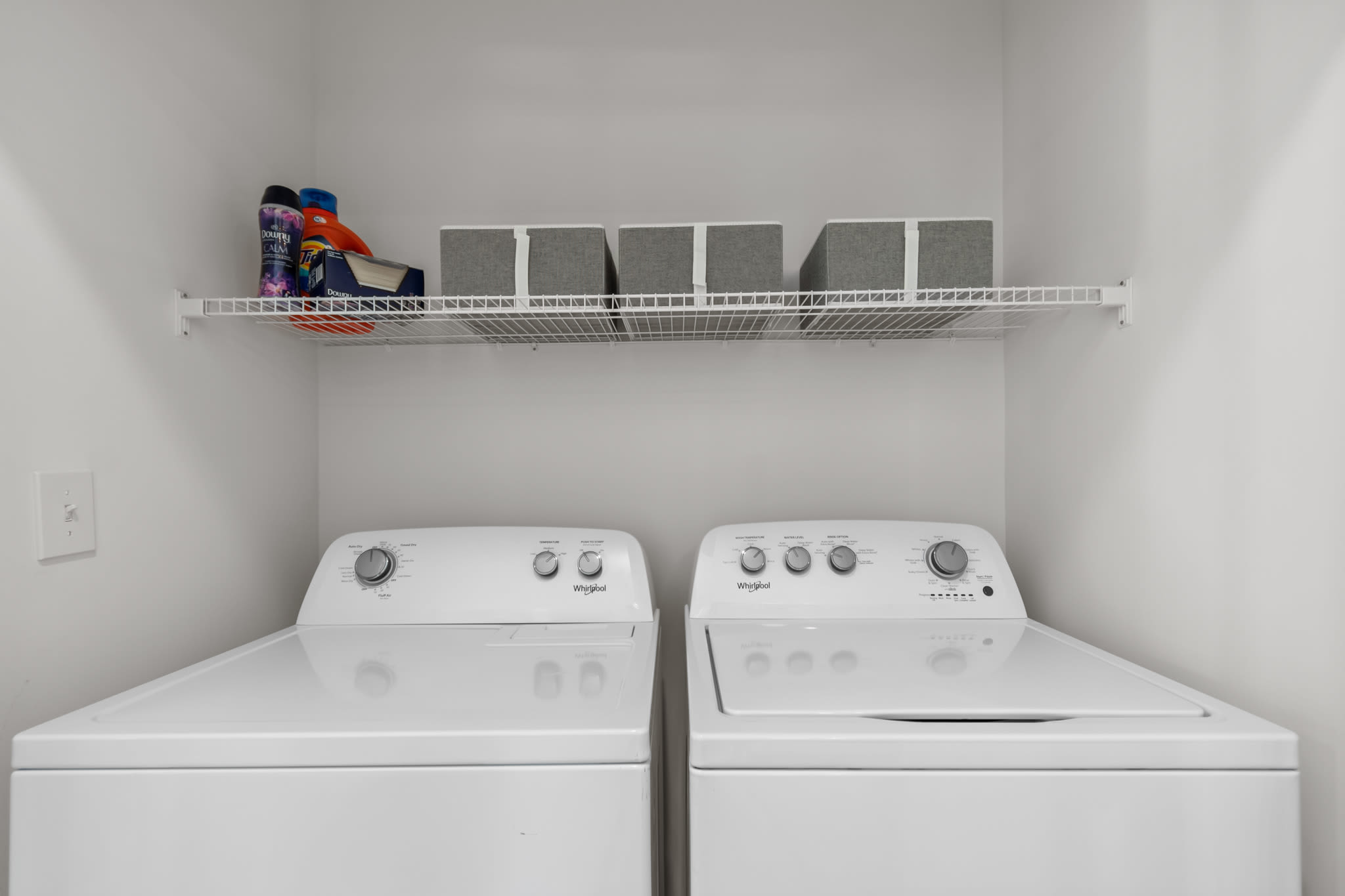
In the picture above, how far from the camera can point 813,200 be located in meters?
1.62

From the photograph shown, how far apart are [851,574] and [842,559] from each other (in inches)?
1.3

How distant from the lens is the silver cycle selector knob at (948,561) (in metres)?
1.31

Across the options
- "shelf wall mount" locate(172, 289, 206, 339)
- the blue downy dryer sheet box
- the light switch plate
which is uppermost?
the blue downy dryer sheet box

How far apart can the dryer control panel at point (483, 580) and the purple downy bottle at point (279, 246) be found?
49cm

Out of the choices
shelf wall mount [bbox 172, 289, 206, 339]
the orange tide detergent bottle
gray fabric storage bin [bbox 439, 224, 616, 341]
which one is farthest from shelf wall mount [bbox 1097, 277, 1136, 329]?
shelf wall mount [bbox 172, 289, 206, 339]


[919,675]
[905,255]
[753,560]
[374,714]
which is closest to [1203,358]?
[905,255]

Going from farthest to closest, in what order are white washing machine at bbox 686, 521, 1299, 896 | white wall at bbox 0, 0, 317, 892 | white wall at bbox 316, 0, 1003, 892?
white wall at bbox 316, 0, 1003, 892, white wall at bbox 0, 0, 317, 892, white washing machine at bbox 686, 521, 1299, 896

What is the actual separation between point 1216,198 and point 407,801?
1285mm

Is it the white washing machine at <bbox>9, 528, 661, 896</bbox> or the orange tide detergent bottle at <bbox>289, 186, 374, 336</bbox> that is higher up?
the orange tide detergent bottle at <bbox>289, 186, 374, 336</bbox>

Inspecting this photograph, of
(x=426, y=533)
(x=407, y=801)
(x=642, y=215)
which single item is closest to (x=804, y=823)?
(x=407, y=801)

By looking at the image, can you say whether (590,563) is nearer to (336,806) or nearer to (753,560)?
(753,560)

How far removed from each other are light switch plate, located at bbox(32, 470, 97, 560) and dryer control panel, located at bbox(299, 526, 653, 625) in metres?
0.39

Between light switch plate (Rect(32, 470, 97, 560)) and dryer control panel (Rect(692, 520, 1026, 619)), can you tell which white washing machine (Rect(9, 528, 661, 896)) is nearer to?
light switch plate (Rect(32, 470, 97, 560))

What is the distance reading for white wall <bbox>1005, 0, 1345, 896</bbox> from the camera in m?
0.82
